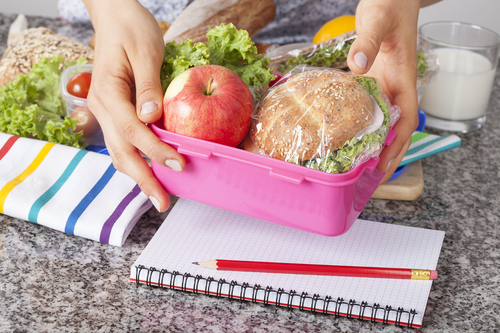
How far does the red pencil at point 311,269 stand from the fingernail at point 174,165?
0.16 m

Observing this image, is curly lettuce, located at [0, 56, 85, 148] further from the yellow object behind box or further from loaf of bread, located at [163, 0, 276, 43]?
the yellow object behind box

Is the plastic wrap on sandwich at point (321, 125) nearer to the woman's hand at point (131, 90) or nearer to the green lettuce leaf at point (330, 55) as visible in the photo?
the woman's hand at point (131, 90)

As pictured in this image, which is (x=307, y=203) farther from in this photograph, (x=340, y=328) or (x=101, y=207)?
(x=101, y=207)

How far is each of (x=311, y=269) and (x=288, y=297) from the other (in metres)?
0.06

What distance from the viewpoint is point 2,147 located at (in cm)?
103

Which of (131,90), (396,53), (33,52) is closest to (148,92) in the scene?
(131,90)

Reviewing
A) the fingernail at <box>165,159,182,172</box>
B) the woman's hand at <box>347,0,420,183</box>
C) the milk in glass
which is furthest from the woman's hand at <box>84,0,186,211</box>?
the milk in glass

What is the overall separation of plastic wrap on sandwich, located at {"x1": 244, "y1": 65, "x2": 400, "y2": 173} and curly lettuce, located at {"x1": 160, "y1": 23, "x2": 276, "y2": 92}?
0.14 meters

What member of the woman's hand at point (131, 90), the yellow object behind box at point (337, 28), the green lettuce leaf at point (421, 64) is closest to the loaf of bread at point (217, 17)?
the yellow object behind box at point (337, 28)

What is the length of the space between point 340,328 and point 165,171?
37cm

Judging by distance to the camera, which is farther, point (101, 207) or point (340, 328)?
point (101, 207)

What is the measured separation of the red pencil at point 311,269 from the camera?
0.77 meters

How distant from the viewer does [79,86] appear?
1.16 metres

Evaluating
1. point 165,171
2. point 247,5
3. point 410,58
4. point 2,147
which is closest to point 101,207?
point 165,171
